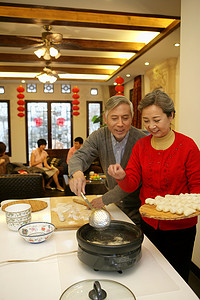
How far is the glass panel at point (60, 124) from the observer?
32.2 feet

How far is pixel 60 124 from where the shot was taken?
9875 millimetres

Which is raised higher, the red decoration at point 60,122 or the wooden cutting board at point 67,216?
the red decoration at point 60,122

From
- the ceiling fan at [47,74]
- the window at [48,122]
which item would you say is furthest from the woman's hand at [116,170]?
the window at [48,122]

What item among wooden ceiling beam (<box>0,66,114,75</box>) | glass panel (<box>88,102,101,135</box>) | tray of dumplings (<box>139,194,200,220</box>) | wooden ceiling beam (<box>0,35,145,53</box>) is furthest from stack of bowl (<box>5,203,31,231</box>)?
glass panel (<box>88,102,101,135</box>)

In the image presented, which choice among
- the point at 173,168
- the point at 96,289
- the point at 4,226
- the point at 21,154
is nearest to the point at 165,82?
the point at 173,168

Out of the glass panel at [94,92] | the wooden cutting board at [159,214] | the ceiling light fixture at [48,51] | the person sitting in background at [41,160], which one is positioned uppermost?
the glass panel at [94,92]

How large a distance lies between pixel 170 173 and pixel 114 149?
0.57 metres

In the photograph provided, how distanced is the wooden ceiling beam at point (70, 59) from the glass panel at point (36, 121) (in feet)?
12.2

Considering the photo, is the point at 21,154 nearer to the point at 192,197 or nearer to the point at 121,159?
the point at 121,159

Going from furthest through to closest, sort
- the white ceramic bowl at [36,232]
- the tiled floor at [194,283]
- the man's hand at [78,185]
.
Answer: the tiled floor at [194,283] < the man's hand at [78,185] < the white ceramic bowl at [36,232]

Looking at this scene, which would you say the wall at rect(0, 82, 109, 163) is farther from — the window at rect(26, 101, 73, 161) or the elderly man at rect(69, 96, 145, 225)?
the elderly man at rect(69, 96, 145, 225)

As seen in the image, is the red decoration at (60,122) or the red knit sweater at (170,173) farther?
the red decoration at (60,122)

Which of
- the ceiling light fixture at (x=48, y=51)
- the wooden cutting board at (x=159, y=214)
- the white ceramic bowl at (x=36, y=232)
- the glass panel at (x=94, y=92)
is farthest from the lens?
the glass panel at (x=94, y=92)

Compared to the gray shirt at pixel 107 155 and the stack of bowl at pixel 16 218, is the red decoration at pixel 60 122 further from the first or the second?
the stack of bowl at pixel 16 218
